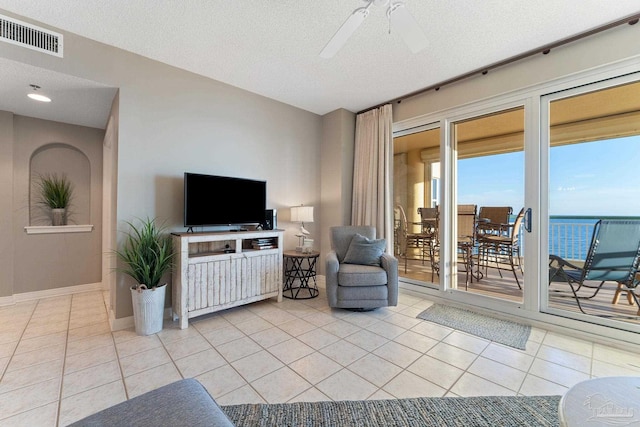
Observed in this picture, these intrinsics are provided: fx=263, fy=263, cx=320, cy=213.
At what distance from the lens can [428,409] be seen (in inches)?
59.0

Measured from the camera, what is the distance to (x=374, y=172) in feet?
12.6

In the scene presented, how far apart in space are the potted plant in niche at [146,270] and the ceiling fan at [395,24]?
7.67 feet

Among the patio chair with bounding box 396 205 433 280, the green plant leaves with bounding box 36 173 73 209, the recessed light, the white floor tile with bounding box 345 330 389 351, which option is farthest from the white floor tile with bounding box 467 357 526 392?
the green plant leaves with bounding box 36 173 73 209

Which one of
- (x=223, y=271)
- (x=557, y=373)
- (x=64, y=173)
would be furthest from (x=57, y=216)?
(x=557, y=373)

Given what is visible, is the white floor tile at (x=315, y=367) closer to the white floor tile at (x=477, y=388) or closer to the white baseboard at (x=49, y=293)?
the white floor tile at (x=477, y=388)

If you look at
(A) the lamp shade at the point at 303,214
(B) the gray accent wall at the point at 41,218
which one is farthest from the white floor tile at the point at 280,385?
(B) the gray accent wall at the point at 41,218

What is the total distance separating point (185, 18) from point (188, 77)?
0.89m

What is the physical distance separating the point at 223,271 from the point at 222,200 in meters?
0.80

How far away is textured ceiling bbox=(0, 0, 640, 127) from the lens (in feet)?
6.59

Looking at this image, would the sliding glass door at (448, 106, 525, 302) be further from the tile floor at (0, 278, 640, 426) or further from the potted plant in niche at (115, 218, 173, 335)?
the potted plant in niche at (115, 218, 173, 335)

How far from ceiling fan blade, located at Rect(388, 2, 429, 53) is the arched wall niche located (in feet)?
14.1

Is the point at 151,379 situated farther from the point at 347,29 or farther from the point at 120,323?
the point at 347,29

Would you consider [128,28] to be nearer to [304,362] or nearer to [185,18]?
[185,18]

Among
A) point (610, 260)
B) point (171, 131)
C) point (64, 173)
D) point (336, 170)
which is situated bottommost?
point (610, 260)
